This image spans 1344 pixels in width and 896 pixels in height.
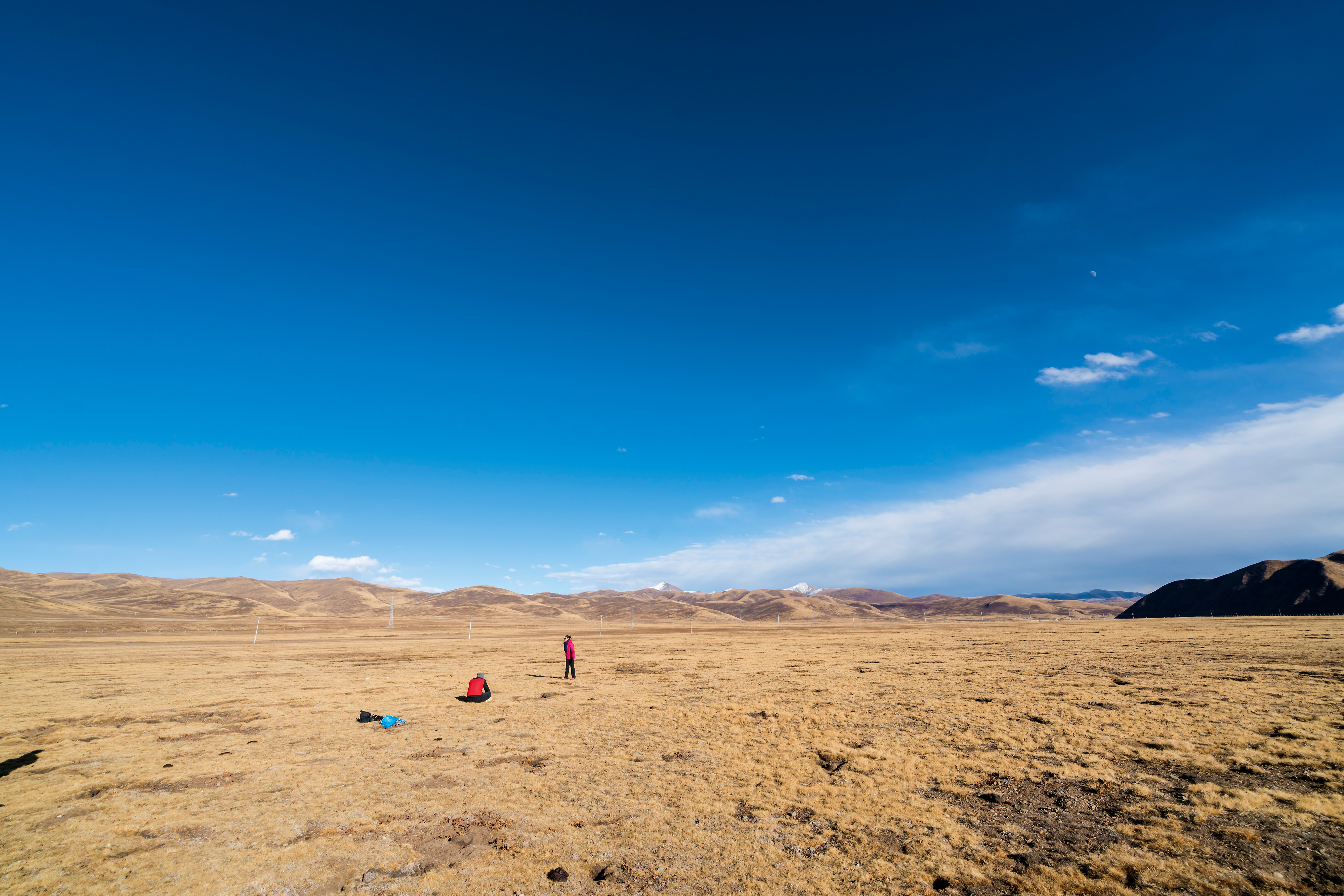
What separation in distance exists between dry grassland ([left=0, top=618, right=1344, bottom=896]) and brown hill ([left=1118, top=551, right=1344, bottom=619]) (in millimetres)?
Result: 124170

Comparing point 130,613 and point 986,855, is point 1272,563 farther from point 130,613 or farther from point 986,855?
point 130,613

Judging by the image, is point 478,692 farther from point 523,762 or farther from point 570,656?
point 523,762

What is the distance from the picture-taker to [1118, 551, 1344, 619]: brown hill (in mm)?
106188

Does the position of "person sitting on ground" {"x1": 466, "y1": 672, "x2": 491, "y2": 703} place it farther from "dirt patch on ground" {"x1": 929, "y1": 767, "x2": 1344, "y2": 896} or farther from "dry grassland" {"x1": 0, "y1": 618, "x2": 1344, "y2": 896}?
"dirt patch on ground" {"x1": 929, "y1": 767, "x2": 1344, "y2": 896}

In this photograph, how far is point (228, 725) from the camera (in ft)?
58.9

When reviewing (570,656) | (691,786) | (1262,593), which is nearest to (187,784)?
(691,786)

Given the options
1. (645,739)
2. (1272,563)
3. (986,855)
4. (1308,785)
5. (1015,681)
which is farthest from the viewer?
(1272,563)

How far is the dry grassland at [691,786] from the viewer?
8195mm

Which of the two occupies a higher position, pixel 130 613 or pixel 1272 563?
pixel 1272 563

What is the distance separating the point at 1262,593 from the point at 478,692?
169988 mm

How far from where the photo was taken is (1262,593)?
120438 mm

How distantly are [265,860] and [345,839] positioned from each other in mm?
1139

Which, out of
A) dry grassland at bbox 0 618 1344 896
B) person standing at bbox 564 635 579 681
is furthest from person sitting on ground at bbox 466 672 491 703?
person standing at bbox 564 635 579 681

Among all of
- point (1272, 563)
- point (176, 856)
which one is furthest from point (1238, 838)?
point (1272, 563)
